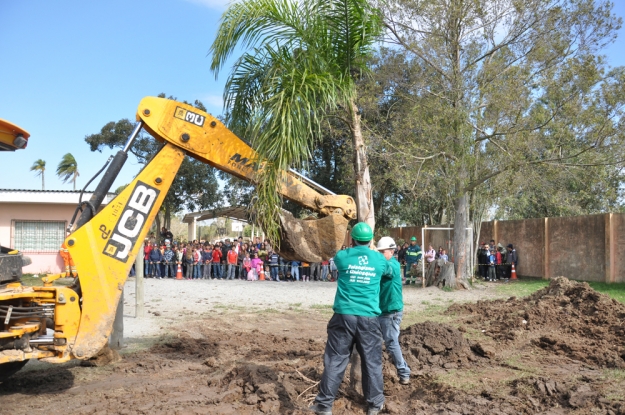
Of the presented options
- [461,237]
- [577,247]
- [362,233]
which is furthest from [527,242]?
[362,233]

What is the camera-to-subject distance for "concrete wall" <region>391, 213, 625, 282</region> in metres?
20.2

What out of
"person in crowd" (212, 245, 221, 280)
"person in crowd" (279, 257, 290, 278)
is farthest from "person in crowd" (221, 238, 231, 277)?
"person in crowd" (279, 257, 290, 278)

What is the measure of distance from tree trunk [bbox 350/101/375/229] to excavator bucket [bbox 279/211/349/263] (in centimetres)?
58

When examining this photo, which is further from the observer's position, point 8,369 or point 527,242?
point 527,242

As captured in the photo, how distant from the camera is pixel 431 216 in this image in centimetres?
3234

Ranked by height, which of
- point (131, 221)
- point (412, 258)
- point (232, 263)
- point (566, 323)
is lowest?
point (566, 323)

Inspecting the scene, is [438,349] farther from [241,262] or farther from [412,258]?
[241,262]

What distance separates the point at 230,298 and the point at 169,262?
8.14m

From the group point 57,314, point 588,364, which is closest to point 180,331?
point 57,314

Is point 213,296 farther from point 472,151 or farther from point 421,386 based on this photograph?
point 421,386

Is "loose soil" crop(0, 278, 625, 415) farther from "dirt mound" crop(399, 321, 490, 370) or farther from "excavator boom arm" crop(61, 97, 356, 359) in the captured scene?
"excavator boom arm" crop(61, 97, 356, 359)

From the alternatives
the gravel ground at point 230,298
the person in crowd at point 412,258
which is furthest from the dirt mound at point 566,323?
the person in crowd at point 412,258

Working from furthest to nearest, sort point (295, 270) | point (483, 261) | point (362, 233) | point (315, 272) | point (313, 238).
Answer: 1. point (315, 272)
2. point (295, 270)
3. point (483, 261)
4. point (313, 238)
5. point (362, 233)

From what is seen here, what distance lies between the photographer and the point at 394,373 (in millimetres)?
7336
